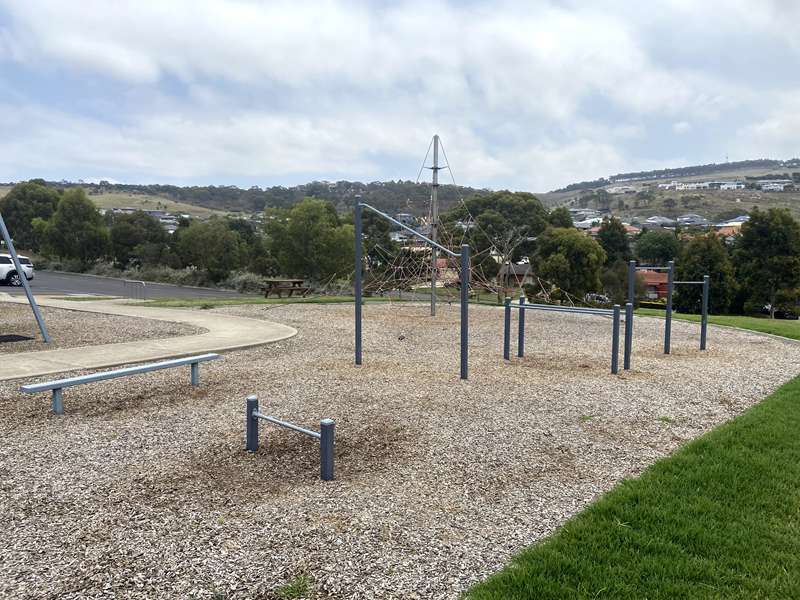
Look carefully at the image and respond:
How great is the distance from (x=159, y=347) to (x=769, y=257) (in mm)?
35121

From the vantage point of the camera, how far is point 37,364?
29.5ft

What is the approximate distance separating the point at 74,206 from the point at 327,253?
21495mm

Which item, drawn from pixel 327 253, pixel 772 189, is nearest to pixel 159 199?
pixel 327 253

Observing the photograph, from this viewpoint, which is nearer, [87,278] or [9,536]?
[9,536]

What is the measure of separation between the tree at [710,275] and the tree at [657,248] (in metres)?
18.9

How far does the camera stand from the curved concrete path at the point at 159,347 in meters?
8.89

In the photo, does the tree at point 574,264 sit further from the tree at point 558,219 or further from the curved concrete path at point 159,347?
the curved concrete path at point 159,347

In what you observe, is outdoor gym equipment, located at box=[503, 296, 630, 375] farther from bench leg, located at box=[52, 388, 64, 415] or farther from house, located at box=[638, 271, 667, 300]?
house, located at box=[638, 271, 667, 300]

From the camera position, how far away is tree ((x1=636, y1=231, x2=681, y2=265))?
5547 cm

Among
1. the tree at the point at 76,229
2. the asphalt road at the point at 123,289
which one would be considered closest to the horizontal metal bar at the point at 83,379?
the asphalt road at the point at 123,289

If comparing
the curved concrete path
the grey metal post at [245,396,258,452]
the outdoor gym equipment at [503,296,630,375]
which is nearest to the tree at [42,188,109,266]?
the curved concrete path

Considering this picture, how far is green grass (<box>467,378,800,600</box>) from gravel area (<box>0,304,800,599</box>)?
0.79ft

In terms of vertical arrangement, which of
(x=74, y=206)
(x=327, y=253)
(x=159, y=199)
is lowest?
(x=327, y=253)

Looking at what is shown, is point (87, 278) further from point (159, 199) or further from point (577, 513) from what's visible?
point (159, 199)
